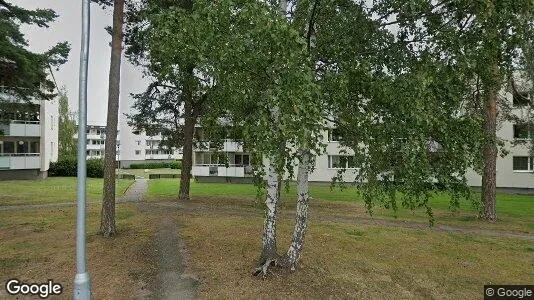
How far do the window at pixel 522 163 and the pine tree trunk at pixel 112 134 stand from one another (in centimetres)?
3580

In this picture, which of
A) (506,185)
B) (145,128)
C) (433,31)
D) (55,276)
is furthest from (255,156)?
(506,185)

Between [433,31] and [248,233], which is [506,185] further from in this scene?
[433,31]

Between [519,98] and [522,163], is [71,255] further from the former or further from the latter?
[522,163]

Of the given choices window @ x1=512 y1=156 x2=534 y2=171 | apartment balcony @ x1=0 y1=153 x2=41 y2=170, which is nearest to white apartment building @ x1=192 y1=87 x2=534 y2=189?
window @ x1=512 y1=156 x2=534 y2=171

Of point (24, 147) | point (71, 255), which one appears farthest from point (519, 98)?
point (24, 147)

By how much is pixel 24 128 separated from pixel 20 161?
303 centimetres

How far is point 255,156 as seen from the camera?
19.5ft

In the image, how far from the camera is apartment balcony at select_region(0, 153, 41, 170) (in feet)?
120

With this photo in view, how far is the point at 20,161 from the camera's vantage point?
38.1m

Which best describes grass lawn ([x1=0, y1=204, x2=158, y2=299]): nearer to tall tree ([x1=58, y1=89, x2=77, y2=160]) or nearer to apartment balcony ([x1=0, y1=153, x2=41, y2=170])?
apartment balcony ([x1=0, y1=153, x2=41, y2=170])

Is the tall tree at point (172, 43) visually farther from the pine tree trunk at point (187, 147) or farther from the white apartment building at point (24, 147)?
the white apartment building at point (24, 147)

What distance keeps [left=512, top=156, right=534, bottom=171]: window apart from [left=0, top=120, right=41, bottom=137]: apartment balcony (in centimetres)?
4312

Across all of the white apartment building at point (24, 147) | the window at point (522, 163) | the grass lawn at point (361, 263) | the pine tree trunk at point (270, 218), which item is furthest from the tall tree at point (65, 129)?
the pine tree trunk at point (270, 218)

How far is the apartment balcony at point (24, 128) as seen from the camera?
37656mm
